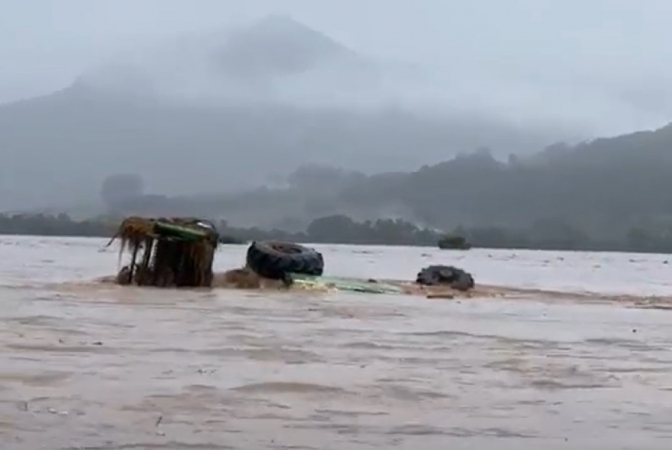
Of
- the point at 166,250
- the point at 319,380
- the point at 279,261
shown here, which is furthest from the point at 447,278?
the point at 319,380

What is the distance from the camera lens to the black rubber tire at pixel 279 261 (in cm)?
3203

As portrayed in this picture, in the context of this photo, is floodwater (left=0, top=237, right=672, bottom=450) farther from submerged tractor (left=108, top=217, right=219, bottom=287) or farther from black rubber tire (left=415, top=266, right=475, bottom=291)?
black rubber tire (left=415, top=266, right=475, bottom=291)

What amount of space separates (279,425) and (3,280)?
24813 mm

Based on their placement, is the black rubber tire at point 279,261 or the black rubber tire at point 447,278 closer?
the black rubber tire at point 279,261

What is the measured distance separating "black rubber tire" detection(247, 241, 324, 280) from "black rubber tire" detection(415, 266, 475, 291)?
3.67 metres

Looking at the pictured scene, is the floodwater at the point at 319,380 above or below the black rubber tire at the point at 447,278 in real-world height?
below

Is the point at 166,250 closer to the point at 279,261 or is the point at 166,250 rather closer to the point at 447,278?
the point at 279,261

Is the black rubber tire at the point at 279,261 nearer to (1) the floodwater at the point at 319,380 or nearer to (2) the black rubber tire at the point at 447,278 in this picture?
(2) the black rubber tire at the point at 447,278

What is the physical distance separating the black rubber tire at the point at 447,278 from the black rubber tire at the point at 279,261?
3668 mm

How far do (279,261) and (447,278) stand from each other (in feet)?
18.3

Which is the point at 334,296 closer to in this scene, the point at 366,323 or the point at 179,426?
the point at 366,323

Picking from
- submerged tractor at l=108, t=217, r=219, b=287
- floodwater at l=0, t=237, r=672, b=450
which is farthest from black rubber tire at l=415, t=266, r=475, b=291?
floodwater at l=0, t=237, r=672, b=450

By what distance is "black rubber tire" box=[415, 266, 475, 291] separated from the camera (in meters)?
33.8

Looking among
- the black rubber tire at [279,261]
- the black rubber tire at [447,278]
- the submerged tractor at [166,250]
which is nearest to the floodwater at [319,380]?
the submerged tractor at [166,250]
